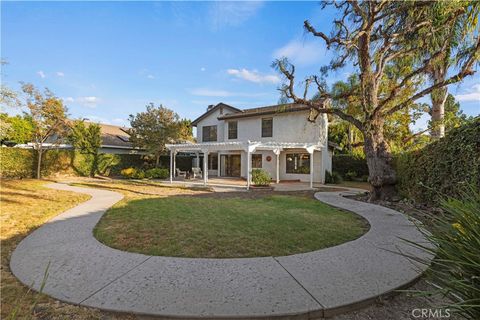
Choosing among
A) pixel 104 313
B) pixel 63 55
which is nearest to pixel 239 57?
pixel 63 55

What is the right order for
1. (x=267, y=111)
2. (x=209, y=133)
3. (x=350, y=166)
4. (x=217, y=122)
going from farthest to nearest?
(x=209, y=133), (x=217, y=122), (x=350, y=166), (x=267, y=111)

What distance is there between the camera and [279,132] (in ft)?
65.8

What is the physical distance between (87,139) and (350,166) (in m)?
24.0

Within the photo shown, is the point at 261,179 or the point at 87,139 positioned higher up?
the point at 87,139

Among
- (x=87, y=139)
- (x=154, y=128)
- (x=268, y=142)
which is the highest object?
(x=154, y=128)

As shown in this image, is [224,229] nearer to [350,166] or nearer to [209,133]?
[350,166]

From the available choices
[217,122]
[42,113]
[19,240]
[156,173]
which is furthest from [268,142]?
[42,113]

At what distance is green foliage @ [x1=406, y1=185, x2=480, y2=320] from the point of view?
4.81ft

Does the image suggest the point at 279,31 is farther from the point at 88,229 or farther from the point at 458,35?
the point at 88,229

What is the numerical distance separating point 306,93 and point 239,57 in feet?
16.4

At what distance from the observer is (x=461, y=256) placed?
158 cm

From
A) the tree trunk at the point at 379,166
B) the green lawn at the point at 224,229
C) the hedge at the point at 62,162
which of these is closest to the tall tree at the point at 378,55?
the tree trunk at the point at 379,166

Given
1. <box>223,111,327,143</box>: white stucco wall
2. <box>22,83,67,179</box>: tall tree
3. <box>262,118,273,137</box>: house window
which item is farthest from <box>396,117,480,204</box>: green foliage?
<box>22,83,67,179</box>: tall tree

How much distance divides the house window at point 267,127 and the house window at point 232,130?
9.84ft
